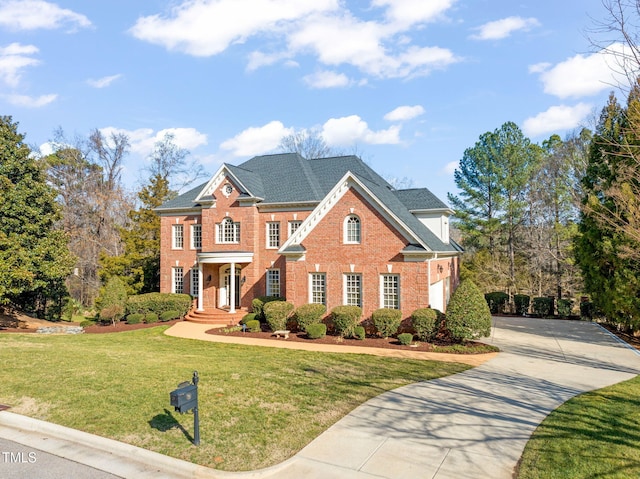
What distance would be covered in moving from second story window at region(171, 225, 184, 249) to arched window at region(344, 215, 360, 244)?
14.0 meters

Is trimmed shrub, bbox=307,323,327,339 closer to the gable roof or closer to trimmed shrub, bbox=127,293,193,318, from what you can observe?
the gable roof

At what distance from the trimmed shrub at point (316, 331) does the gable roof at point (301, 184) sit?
172 inches

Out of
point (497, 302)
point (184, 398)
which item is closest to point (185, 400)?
point (184, 398)

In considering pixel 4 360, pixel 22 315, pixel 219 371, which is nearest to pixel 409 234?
pixel 219 371

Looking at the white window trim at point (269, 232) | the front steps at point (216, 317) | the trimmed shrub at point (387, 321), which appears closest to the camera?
the trimmed shrub at point (387, 321)

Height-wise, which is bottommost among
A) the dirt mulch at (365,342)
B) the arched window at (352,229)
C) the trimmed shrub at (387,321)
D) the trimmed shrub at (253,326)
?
the dirt mulch at (365,342)

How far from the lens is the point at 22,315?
26.8m

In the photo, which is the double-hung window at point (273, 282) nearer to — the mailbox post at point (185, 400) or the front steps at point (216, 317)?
the front steps at point (216, 317)

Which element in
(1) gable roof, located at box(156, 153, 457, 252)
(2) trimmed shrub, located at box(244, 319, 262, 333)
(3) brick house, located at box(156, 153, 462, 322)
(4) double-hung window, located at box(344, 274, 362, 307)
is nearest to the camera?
(3) brick house, located at box(156, 153, 462, 322)

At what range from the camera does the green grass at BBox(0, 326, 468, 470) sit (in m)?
7.68

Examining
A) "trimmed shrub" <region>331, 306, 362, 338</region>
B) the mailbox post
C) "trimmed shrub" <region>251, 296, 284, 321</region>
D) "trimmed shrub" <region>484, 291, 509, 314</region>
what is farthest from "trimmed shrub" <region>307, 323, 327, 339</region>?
"trimmed shrub" <region>484, 291, 509, 314</region>

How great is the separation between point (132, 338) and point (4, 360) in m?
7.28

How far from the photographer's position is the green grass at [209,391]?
25.2 ft

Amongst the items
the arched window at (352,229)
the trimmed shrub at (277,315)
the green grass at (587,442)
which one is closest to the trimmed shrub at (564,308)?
the arched window at (352,229)
